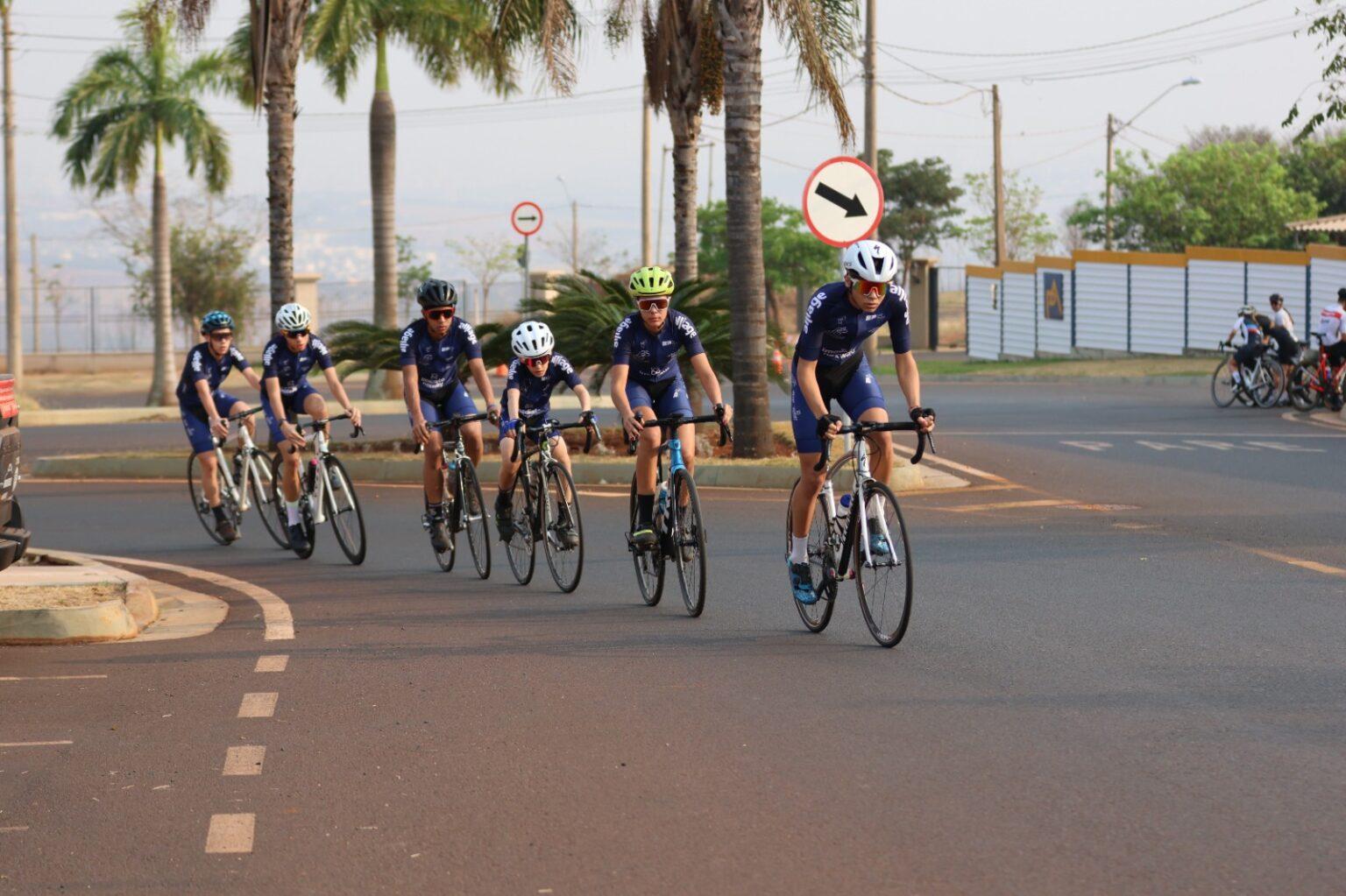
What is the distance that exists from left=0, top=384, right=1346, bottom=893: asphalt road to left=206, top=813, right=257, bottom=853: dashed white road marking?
0.05 meters

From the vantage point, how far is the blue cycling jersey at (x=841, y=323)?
9281mm

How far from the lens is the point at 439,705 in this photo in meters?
7.89

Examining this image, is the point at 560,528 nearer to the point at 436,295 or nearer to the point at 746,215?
the point at 436,295

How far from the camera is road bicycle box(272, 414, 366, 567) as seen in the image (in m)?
13.1

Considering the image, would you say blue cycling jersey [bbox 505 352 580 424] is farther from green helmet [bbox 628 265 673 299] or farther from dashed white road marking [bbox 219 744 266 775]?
dashed white road marking [bbox 219 744 266 775]

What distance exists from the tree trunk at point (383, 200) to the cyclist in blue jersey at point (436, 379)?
22.1m

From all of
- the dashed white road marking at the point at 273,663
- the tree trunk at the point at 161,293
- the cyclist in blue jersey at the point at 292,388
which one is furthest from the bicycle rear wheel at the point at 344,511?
the tree trunk at the point at 161,293

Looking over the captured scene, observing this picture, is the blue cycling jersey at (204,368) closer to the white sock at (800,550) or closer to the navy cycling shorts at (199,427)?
the navy cycling shorts at (199,427)

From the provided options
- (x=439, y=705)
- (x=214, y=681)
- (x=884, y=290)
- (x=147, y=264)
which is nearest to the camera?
(x=439, y=705)

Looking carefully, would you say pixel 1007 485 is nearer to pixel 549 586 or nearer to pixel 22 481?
pixel 549 586

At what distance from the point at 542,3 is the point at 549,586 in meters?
12.0

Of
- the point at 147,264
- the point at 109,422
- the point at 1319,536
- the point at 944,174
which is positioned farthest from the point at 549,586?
the point at 944,174

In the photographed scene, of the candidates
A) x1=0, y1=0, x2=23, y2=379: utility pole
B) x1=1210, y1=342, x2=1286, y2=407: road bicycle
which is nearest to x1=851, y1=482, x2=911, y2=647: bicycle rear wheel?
x1=1210, y1=342, x2=1286, y2=407: road bicycle

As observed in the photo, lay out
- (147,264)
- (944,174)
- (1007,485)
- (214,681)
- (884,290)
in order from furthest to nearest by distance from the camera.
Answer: (944,174), (147,264), (1007,485), (884,290), (214,681)
